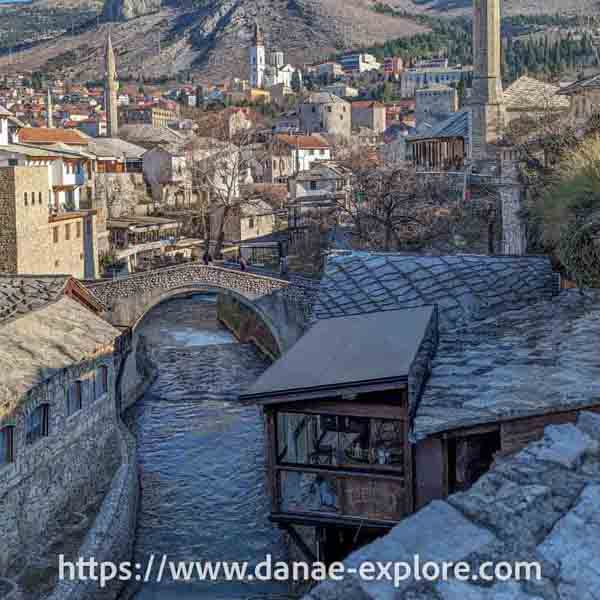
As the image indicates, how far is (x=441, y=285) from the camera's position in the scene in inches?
484

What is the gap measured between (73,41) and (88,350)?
552 feet

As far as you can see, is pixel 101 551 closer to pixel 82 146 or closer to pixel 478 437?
pixel 478 437

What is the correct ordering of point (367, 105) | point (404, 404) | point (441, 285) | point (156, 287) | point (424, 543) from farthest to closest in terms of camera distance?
point (367, 105)
point (156, 287)
point (441, 285)
point (404, 404)
point (424, 543)

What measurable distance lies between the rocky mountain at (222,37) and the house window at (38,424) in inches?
5345

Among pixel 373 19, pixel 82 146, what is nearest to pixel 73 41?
pixel 373 19

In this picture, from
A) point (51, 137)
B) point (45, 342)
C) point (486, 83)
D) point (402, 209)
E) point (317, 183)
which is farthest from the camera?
point (317, 183)

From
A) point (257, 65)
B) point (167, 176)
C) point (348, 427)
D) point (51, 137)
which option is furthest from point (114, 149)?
point (257, 65)

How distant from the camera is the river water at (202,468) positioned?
48.2 ft

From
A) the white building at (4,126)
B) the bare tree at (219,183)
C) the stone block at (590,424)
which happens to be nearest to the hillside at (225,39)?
the bare tree at (219,183)

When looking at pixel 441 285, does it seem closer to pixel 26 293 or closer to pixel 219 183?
pixel 26 293

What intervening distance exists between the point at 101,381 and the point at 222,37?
14729 centimetres

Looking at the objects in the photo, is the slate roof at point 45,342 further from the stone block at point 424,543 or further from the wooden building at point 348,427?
the stone block at point 424,543

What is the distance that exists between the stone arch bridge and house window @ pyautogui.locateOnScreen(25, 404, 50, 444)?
34.6 feet

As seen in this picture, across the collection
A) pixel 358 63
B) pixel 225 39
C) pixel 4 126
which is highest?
pixel 225 39
